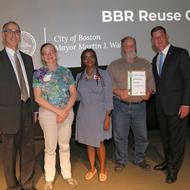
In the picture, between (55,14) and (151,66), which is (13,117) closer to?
(151,66)

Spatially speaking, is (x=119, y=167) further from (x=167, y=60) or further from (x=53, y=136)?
(x=167, y=60)

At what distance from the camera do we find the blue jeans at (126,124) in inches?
153

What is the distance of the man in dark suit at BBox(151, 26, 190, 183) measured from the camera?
3443 millimetres

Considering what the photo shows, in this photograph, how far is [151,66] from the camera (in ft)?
12.6

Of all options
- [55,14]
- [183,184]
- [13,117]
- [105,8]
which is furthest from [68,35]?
[183,184]

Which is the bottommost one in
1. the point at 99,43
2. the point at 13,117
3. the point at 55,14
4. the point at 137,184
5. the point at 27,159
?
the point at 137,184

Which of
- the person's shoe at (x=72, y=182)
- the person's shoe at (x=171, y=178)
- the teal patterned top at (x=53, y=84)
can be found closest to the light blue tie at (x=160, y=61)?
the teal patterned top at (x=53, y=84)

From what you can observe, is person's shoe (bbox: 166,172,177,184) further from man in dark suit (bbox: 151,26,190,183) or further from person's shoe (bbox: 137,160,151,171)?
person's shoe (bbox: 137,160,151,171)

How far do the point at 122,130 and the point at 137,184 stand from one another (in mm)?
628

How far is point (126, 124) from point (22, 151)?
1.21 metres

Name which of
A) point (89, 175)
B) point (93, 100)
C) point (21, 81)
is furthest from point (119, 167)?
point (21, 81)

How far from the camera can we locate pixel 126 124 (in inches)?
155

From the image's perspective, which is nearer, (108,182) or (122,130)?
(108,182)

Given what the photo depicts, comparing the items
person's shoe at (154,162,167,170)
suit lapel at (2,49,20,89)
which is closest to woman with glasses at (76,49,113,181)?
suit lapel at (2,49,20,89)
